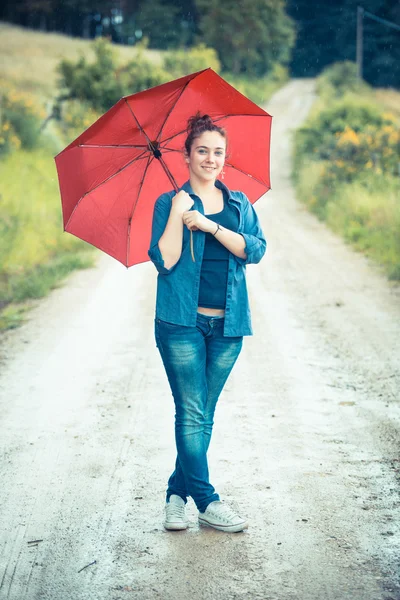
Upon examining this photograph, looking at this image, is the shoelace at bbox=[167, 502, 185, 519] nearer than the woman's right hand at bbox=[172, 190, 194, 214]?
No

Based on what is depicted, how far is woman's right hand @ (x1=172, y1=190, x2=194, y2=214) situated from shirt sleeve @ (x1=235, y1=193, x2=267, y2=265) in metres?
0.29

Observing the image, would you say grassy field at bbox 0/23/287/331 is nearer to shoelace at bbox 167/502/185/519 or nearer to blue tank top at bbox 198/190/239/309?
shoelace at bbox 167/502/185/519

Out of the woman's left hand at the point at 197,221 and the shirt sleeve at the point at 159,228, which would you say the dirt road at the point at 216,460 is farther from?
the woman's left hand at the point at 197,221

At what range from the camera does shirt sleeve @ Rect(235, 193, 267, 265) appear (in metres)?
3.65

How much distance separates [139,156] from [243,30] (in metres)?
57.4

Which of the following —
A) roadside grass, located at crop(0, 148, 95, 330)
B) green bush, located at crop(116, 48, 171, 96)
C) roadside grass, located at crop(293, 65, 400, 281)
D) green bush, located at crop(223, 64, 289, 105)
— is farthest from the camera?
green bush, located at crop(223, 64, 289, 105)

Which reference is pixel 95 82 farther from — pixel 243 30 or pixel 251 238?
pixel 243 30

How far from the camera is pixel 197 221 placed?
350cm

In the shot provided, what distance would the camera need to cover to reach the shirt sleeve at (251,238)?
3650 millimetres

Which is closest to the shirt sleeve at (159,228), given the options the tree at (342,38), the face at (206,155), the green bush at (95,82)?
the face at (206,155)

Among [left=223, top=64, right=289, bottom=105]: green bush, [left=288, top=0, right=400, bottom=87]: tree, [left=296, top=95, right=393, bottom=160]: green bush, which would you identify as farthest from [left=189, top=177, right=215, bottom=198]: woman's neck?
[left=288, top=0, right=400, bottom=87]: tree

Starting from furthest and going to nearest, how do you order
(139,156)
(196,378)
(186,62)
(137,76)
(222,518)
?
(186,62)
(137,76)
(139,156)
(222,518)
(196,378)

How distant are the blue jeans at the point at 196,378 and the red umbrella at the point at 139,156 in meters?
0.66

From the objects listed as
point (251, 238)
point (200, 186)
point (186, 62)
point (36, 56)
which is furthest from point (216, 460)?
point (36, 56)
